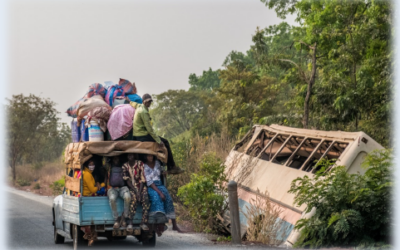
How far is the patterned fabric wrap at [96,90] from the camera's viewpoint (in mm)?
12444

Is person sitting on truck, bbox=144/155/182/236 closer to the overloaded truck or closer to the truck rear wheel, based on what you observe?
the overloaded truck

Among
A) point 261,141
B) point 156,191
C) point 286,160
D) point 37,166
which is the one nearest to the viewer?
point 156,191

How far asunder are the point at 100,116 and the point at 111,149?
845 millimetres

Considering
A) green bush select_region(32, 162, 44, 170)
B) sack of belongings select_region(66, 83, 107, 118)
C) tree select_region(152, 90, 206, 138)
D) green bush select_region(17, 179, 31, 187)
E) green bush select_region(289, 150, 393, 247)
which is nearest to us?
green bush select_region(289, 150, 393, 247)

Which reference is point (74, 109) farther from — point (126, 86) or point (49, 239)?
point (49, 239)

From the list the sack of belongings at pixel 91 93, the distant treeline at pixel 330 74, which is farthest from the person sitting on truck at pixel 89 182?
the distant treeline at pixel 330 74

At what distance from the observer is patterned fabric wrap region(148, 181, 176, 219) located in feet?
35.1

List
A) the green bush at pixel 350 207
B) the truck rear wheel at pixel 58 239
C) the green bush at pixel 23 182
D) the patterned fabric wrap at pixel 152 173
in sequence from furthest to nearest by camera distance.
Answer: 1. the green bush at pixel 23 182
2. the truck rear wheel at pixel 58 239
3. the patterned fabric wrap at pixel 152 173
4. the green bush at pixel 350 207

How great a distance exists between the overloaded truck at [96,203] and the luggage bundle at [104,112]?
401mm

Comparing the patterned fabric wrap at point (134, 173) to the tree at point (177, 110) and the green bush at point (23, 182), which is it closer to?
the green bush at point (23, 182)

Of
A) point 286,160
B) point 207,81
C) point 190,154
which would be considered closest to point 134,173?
point 286,160

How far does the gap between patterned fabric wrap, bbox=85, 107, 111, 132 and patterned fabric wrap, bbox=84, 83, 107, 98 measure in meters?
1.17

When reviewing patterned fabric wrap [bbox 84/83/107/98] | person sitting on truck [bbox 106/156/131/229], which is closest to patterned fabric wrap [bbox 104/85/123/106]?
patterned fabric wrap [bbox 84/83/107/98]

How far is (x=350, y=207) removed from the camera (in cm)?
1077
